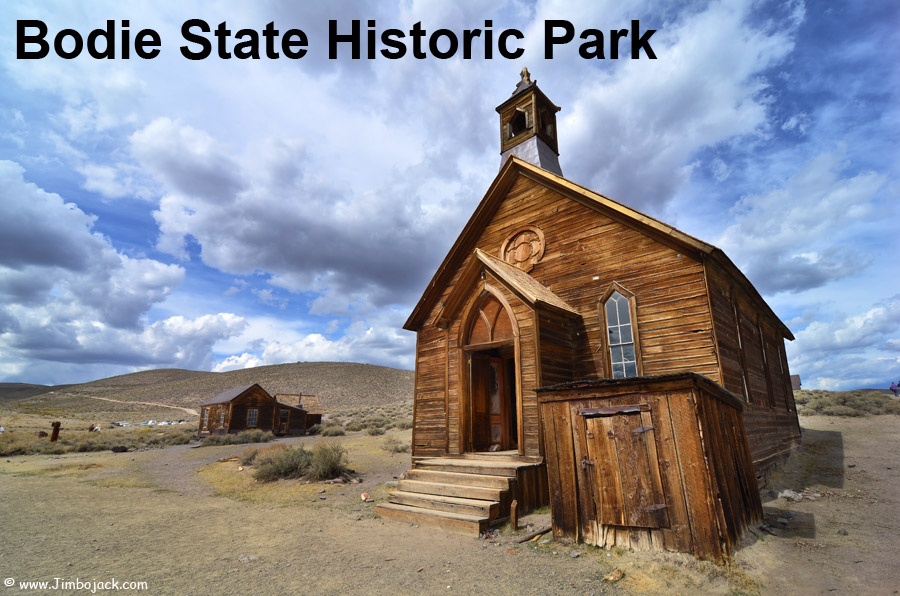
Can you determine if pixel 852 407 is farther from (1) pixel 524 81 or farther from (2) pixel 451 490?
(2) pixel 451 490

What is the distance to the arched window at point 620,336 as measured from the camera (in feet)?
34.7

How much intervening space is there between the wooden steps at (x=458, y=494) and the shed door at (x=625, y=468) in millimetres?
2288

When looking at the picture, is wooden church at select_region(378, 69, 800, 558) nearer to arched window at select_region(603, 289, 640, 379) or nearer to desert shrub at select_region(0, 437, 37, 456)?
arched window at select_region(603, 289, 640, 379)

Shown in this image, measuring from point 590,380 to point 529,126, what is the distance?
474 inches

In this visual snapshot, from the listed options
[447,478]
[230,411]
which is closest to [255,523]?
[447,478]

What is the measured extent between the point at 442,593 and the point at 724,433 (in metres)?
4.66

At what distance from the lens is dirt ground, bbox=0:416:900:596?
210 inches

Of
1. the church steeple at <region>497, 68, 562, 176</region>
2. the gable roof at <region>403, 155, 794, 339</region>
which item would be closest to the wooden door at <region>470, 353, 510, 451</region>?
the gable roof at <region>403, 155, 794, 339</region>

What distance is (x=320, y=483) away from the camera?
44.1 feet

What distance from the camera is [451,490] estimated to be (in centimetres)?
902

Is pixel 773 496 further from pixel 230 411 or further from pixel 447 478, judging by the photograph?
pixel 230 411

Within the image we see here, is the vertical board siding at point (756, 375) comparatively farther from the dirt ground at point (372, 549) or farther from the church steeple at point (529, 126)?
the church steeple at point (529, 126)

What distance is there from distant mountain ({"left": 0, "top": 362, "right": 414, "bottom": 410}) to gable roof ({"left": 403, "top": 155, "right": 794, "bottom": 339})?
71.4 metres

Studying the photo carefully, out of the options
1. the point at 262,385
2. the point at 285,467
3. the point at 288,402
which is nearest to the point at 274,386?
the point at 262,385
